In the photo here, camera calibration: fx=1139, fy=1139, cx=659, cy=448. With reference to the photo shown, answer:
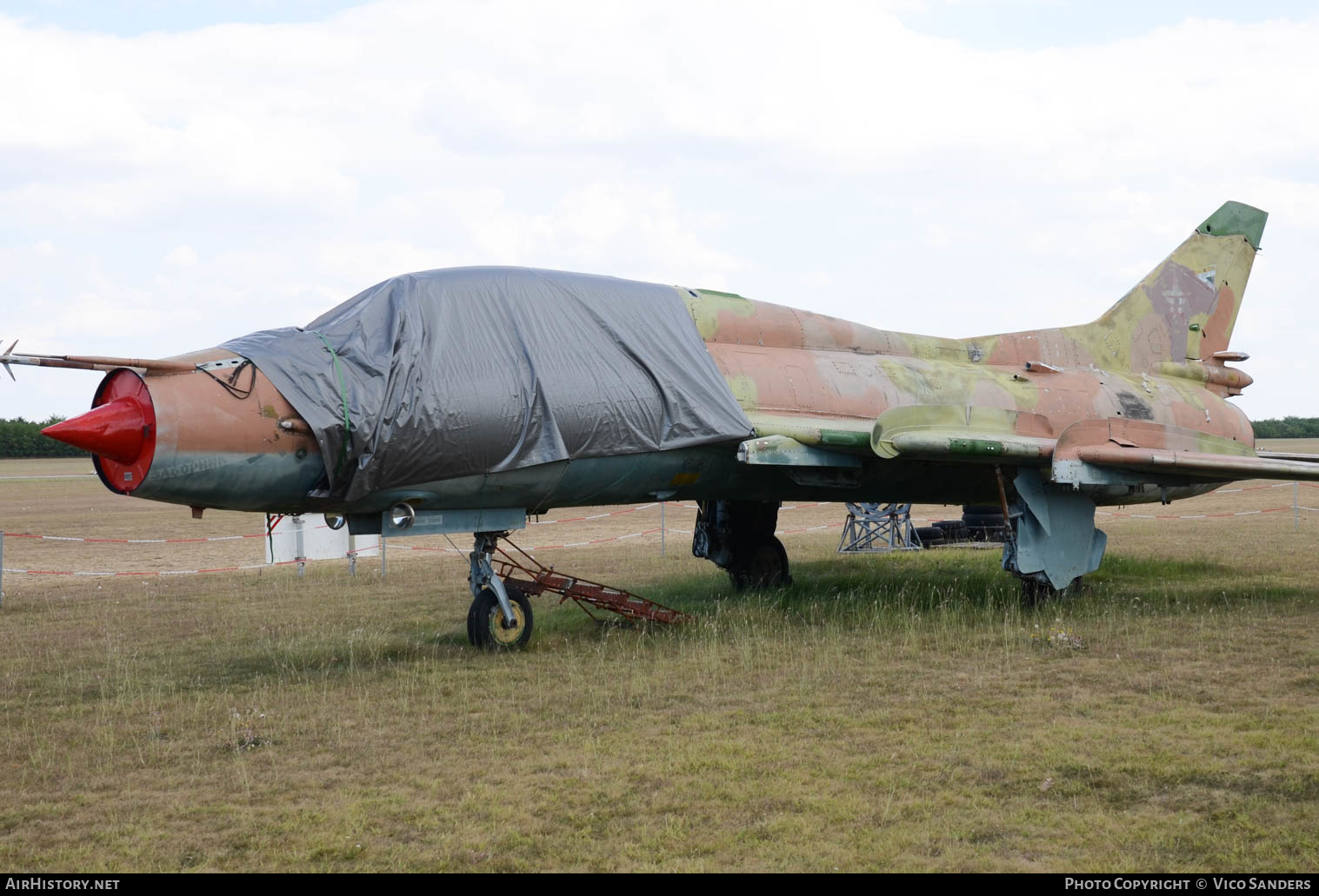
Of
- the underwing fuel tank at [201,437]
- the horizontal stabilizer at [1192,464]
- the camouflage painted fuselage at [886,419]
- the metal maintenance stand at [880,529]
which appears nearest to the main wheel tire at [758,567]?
the camouflage painted fuselage at [886,419]

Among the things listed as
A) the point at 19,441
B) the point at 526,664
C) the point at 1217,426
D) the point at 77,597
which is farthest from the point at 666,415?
the point at 19,441

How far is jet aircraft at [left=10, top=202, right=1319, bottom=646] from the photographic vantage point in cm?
905

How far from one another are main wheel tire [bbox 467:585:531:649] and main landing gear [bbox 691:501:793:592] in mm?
4673

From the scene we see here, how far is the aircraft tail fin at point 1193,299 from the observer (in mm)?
15297

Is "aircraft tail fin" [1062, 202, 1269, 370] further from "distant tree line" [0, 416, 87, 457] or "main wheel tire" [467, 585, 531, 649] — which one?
"distant tree line" [0, 416, 87, 457]

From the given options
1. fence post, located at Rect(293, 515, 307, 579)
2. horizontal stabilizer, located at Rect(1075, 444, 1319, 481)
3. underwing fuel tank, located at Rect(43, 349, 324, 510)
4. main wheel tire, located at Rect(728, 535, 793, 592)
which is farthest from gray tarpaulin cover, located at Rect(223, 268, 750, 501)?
fence post, located at Rect(293, 515, 307, 579)

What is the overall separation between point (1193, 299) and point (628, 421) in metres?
9.17

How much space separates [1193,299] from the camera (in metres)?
15.5

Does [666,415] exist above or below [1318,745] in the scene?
above

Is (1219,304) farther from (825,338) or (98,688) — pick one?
(98,688)

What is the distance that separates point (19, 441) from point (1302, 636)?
86839mm

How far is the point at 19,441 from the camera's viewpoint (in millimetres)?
80625

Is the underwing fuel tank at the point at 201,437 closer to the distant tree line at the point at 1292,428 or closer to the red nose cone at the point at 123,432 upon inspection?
the red nose cone at the point at 123,432

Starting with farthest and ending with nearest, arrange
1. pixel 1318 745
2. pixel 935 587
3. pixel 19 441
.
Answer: pixel 19 441
pixel 935 587
pixel 1318 745
